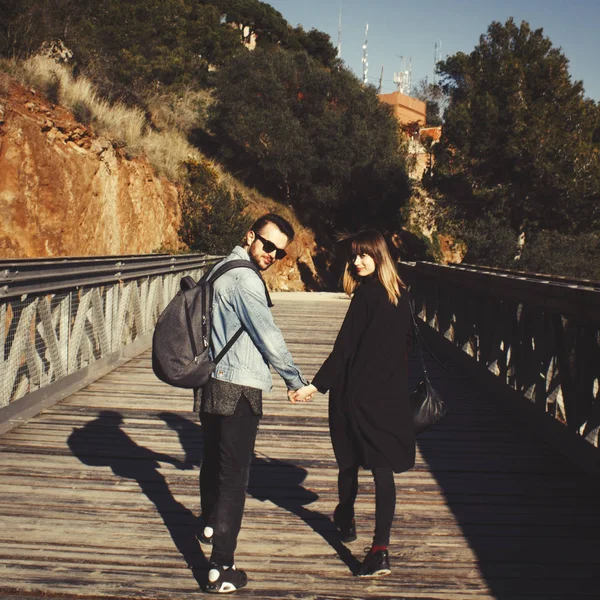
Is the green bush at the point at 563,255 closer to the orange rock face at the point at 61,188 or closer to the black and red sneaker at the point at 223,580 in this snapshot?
the orange rock face at the point at 61,188

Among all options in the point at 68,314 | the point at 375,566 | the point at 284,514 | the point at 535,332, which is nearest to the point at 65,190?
the point at 68,314

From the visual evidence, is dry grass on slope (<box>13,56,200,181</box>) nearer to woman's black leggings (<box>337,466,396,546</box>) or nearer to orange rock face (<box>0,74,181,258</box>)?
orange rock face (<box>0,74,181,258</box>)

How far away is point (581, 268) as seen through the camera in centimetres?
2625

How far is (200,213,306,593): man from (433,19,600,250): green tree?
26.2 m

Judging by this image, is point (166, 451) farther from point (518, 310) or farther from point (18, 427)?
point (518, 310)

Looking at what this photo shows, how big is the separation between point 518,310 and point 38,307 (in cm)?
417

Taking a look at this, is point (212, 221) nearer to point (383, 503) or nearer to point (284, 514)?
point (284, 514)

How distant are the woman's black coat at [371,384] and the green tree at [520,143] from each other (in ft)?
84.0

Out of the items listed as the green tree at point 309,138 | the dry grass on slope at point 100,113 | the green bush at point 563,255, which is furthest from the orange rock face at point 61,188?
the green bush at point 563,255

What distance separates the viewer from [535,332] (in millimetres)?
6277

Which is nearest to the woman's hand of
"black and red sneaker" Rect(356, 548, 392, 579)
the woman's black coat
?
the woman's black coat

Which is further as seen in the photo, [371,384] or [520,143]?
[520,143]

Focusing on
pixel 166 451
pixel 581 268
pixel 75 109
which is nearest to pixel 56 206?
pixel 75 109

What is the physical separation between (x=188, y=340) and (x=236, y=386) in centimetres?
29
